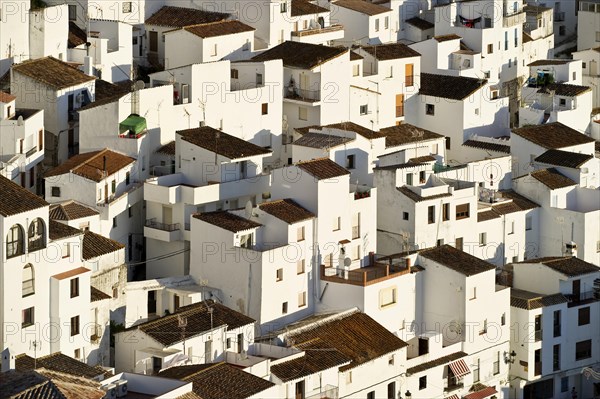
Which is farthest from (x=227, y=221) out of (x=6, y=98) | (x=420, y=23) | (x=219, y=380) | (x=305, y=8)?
(x=420, y=23)

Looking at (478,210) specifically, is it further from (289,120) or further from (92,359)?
(92,359)

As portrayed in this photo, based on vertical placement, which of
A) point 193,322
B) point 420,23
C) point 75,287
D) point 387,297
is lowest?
point 387,297

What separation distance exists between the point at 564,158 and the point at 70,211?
20501 mm

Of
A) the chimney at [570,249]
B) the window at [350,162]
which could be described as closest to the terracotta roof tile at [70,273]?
the window at [350,162]

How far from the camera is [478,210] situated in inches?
3226

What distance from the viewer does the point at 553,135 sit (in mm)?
87500

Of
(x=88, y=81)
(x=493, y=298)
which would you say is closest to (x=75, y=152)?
(x=88, y=81)

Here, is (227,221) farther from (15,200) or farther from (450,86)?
(450,86)

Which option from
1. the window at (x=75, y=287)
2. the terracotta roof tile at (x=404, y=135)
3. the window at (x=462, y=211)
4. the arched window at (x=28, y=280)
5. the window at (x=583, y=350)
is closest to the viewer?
the arched window at (x=28, y=280)

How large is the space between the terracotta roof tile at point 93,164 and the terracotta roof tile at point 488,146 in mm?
15639

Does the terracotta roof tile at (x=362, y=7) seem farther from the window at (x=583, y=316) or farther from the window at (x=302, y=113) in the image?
the window at (x=583, y=316)

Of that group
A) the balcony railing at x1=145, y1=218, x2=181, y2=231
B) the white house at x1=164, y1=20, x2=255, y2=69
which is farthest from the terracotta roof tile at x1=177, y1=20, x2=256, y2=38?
the balcony railing at x1=145, y1=218, x2=181, y2=231

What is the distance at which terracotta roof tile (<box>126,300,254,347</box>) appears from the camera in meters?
69.1

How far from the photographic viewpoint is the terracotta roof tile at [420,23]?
318 feet
